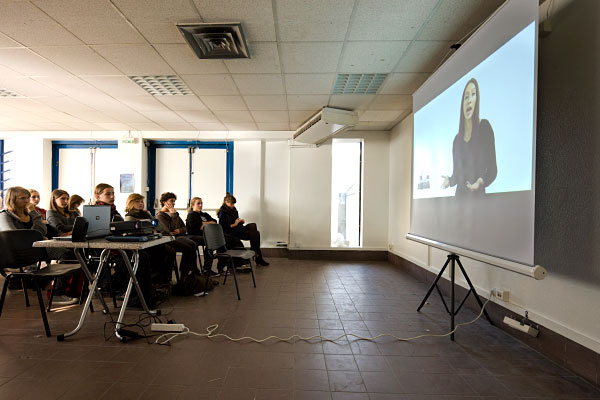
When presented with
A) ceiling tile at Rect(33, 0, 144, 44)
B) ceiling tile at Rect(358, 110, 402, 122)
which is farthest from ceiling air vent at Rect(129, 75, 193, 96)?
ceiling tile at Rect(358, 110, 402, 122)

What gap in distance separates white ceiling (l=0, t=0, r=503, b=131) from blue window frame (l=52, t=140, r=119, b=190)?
1354mm

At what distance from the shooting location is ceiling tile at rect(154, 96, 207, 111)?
14.2 feet

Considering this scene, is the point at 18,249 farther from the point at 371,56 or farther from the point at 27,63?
the point at 371,56

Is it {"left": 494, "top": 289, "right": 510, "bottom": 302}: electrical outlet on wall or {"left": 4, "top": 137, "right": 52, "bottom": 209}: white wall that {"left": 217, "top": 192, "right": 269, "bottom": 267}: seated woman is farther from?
{"left": 4, "top": 137, "right": 52, "bottom": 209}: white wall

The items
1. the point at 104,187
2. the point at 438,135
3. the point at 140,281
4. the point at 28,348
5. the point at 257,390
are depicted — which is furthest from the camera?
the point at 104,187

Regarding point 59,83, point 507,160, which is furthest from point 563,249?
point 59,83

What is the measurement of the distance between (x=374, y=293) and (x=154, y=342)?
2.47m

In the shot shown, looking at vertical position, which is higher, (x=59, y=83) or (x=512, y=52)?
(x=59, y=83)

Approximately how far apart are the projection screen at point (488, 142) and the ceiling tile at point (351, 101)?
4.85ft

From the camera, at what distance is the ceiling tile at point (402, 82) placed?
3.51 m

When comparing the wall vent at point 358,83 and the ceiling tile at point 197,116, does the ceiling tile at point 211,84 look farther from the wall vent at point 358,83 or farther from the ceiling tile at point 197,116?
the wall vent at point 358,83

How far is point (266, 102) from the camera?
4.45m

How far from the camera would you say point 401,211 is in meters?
5.27

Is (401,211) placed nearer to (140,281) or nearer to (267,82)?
(267,82)
